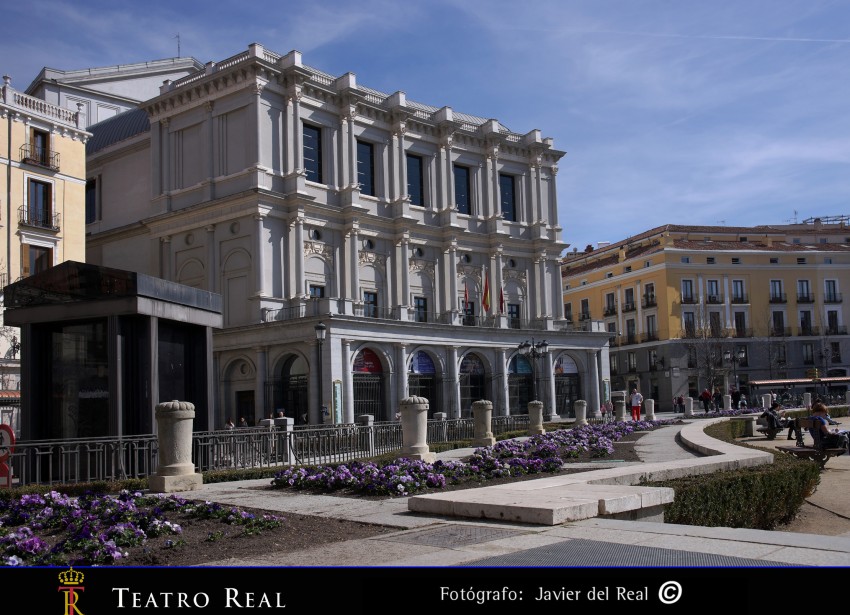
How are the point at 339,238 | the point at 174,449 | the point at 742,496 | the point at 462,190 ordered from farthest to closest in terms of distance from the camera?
1. the point at 462,190
2. the point at 339,238
3. the point at 174,449
4. the point at 742,496

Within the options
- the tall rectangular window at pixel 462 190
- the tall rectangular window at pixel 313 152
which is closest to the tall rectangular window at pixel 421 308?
the tall rectangular window at pixel 462 190

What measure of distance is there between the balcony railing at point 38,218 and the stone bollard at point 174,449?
27598 millimetres

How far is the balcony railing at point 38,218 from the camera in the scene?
126 ft

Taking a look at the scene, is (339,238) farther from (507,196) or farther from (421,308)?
(507,196)

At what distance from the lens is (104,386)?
17609 millimetres

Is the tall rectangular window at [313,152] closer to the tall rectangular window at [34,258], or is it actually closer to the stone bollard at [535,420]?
the tall rectangular window at [34,258]

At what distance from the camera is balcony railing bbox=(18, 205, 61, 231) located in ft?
126

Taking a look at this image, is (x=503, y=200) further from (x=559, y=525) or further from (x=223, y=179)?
(x=559, y=525)

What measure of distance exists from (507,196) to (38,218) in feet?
104

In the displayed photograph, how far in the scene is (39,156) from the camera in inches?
1551

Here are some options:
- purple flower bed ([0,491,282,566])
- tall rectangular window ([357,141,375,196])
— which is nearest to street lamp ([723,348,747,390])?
tall rectangular window ([357,141,375,196])

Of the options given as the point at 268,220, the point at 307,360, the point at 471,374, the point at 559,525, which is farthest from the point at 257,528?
the point at 471,374

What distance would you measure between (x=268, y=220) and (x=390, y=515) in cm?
3646
